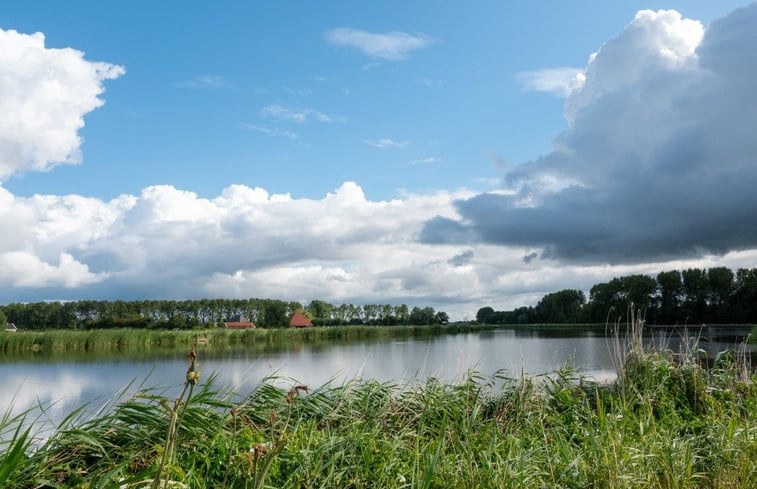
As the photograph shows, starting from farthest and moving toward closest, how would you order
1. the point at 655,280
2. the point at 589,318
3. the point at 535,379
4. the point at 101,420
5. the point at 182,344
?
the point at 589,318 → the point at 655,280 → the point at 182,344 → the point at 535,379 → the point at 101,420

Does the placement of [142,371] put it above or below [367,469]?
below

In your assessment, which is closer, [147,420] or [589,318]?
[147,420]

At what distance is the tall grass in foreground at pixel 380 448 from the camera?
3361 mm

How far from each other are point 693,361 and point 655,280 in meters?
72.4

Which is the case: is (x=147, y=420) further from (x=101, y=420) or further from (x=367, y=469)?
(x=367, y=469)

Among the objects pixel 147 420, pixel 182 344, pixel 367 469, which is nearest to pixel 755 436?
pixel 367 469

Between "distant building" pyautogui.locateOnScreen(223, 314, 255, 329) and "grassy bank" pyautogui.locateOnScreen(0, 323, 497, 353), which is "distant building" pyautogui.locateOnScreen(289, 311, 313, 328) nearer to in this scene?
"distant building" pyautogui.locateOnScreen(223, 314, 255, 329)

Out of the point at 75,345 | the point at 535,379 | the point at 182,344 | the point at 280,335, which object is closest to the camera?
the point at 535,379

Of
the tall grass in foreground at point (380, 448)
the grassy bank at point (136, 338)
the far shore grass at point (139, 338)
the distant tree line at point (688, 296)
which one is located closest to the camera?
the tall grass in foreground at point (380, 448)

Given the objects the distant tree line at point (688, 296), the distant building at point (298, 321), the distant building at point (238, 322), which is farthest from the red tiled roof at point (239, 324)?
the distant tree line at point (688, 296)

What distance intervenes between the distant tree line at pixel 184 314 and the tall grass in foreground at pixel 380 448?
60165 millimetres

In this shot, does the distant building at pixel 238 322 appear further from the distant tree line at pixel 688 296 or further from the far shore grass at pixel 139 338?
the distant tree line at pixel 688 296

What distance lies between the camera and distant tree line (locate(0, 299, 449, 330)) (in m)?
66.4

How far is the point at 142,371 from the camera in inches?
795
